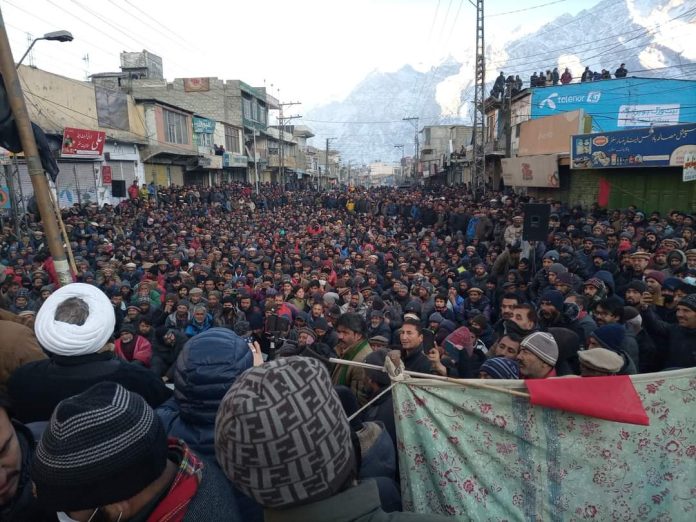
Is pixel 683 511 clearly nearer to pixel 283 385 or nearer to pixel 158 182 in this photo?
pixel 283 385

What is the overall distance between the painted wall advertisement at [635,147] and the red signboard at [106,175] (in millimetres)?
19751

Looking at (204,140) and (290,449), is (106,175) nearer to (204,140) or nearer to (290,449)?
(204,140)

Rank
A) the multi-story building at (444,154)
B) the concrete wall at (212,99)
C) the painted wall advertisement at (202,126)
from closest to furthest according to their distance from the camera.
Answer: the painted wall advertisement at (202,126)
the concrete wall at (212,99)
the multi-story building at (444,154)

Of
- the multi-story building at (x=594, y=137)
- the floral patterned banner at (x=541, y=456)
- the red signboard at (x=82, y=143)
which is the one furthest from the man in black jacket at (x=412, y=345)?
the red signboard at (x=82, y=143)

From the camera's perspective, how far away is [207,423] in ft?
6.47

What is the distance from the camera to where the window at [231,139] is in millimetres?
38984

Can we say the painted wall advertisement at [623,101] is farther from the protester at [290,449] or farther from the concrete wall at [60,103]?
the protester at [290,449]

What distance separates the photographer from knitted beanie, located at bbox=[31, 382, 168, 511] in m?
1.29

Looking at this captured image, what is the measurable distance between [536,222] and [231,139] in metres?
35.3

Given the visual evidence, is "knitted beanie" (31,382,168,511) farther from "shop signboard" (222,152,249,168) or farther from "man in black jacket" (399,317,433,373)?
"shop signboard" (222,152,249,168)

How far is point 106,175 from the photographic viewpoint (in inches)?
857

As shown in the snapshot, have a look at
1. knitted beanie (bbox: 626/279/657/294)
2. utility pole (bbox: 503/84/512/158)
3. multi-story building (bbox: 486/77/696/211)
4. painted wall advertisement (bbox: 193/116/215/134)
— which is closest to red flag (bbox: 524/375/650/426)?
knitted beanie (bbox: 626/279/657/294)

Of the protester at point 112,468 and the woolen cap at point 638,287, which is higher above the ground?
the protester at point 112,468

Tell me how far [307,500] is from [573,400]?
148cm
